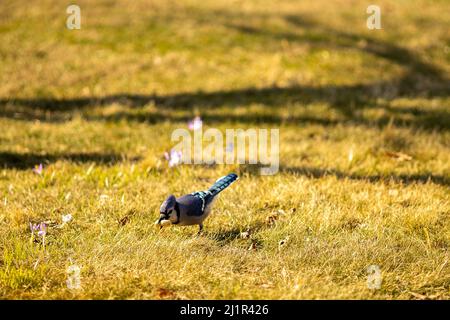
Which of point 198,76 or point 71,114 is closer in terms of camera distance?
point 71,114

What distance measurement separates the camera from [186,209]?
405cm

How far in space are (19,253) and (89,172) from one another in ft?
6.27

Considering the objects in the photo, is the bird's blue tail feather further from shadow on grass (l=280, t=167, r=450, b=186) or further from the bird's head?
shadow on grass (l=280, t=167, r=450, b=186)

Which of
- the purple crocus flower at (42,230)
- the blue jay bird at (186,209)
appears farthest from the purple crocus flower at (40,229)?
the blue jay bird at (186,209)

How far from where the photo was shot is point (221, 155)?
6.59 meters

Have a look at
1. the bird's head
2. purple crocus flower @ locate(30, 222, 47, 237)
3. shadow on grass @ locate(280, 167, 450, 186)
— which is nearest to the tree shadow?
shadow on grass @ locate(280, 167, 450, 186)

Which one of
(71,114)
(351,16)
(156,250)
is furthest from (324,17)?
(156,250)

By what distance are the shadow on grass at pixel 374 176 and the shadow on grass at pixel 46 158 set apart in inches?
83.9

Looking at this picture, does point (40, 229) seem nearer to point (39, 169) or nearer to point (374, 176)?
point (39, 169)

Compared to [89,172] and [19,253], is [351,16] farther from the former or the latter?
[19,253]

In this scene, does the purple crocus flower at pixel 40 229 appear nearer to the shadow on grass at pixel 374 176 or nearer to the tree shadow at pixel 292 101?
the shadow on grass at pixel 374 176

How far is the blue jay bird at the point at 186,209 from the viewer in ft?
13.0

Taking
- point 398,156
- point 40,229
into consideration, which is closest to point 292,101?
point 398,156

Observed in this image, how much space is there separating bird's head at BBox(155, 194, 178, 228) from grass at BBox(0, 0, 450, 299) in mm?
204
